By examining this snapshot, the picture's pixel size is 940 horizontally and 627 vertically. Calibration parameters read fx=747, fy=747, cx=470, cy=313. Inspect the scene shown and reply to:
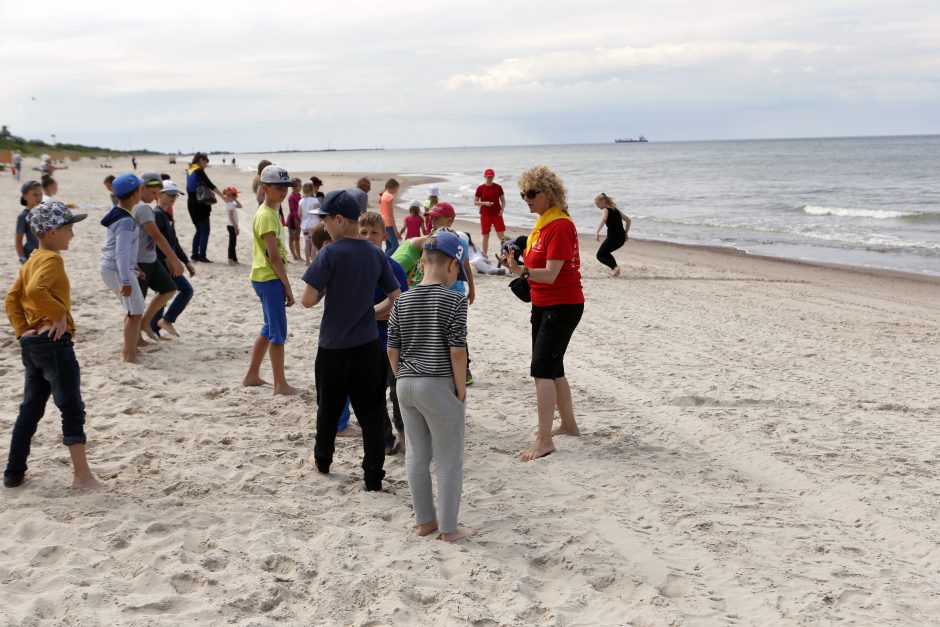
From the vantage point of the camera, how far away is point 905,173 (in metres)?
51.4

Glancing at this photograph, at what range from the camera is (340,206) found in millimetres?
4430

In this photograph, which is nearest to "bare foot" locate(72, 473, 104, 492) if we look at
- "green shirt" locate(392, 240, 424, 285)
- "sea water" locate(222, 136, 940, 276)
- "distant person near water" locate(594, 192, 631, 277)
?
"green shirt" locate(392, 240, 424, 285)

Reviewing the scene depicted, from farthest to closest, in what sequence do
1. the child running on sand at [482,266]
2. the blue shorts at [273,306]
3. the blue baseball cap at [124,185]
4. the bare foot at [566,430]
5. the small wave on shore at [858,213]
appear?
the small wave on shore at [858,213]
the child running on sand at [482,266]
the blue baseball cap at [124,185]
the blue shorts at [273,306]
the bare foot at [566,430]

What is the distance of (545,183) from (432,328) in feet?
5.65

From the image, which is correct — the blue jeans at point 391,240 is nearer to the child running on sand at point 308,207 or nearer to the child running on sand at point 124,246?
the child running on sand at point 308,207

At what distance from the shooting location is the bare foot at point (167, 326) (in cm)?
822

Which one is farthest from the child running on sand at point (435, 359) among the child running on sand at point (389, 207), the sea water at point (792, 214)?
the sea water at point (792, 214)

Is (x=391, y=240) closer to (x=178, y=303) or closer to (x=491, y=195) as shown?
(x=491, y=195)

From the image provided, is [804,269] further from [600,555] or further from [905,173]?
[905,173]

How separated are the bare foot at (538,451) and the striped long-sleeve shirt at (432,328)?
1.72 metres

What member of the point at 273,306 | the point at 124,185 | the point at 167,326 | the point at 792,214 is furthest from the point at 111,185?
the point at 792,214

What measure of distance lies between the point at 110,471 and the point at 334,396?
1.60m

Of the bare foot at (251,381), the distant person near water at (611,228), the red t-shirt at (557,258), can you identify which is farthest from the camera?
the distant person near water at (611,228)

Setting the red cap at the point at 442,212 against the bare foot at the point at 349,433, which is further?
the red cap at the point at 442,212
